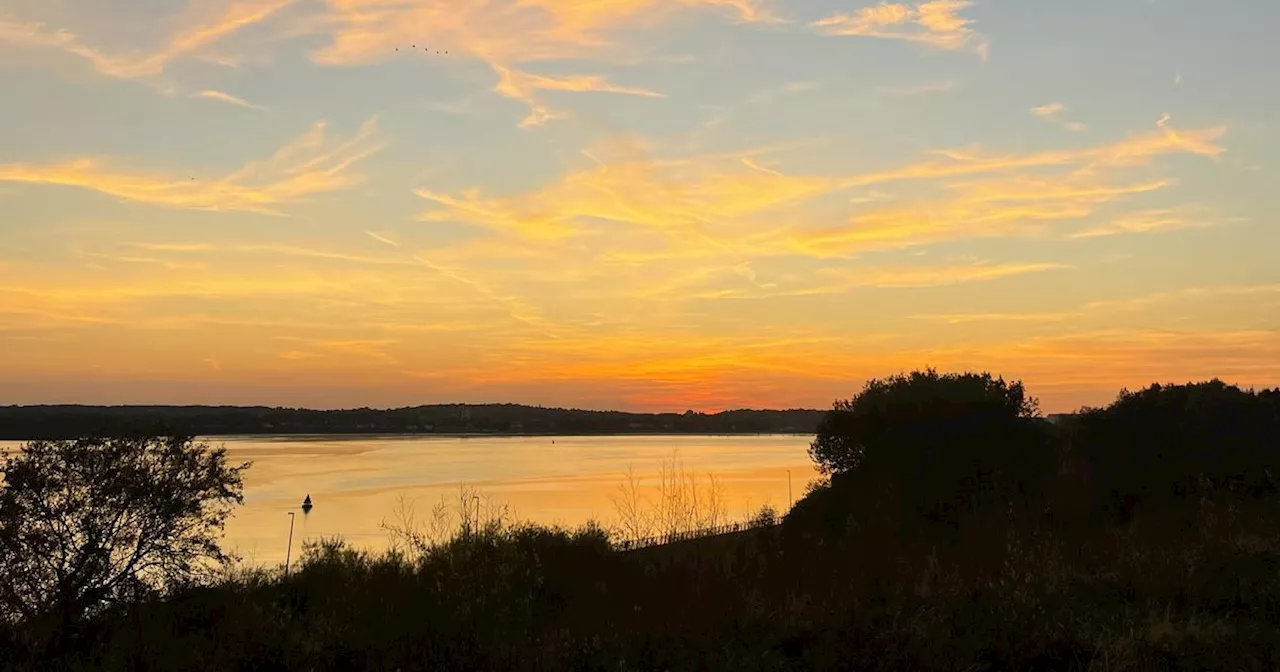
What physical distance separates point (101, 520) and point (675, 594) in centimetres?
992

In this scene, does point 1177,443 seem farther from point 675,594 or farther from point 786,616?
point 786,616

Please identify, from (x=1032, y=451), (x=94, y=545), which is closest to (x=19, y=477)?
Answer: (x=94, y=545)

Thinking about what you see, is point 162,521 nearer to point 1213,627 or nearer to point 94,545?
point 94,545

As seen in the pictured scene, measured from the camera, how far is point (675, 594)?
1144 cm

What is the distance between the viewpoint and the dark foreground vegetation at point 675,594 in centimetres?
782

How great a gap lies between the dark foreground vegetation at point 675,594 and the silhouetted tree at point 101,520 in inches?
1.7

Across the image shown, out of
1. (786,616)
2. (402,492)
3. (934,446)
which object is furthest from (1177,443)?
(402,492)

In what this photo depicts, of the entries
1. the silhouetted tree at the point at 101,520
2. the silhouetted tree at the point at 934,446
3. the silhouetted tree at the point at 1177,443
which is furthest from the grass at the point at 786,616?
the silhouetted tree at the point at 1177,443

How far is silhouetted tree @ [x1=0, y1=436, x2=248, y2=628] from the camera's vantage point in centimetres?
1428

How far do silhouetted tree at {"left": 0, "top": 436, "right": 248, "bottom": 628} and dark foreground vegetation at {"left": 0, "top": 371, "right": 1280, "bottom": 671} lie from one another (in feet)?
0.14

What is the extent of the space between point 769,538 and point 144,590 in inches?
502

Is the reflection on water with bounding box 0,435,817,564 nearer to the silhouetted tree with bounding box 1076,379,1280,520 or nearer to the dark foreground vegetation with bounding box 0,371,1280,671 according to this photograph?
the dark foreground vegetation with bounding box 0,371,1280,671

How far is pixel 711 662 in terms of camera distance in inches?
299

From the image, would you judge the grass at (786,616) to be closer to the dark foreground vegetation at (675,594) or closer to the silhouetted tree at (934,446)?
the dark foreground vegetation at (675,594)
